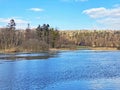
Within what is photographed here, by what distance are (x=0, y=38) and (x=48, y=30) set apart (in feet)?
88.1

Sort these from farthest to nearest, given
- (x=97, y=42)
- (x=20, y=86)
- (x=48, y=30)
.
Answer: (x=97, y=42) < (x=48, y=30) < (x=20, y=86)

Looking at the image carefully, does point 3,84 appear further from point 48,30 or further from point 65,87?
point 48,30

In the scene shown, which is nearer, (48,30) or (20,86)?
(20,86)

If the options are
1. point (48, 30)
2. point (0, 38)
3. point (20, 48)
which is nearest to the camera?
point (20, 48)

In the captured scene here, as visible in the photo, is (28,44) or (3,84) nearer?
(3,84)

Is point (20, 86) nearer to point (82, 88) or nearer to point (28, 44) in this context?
point (82, 88)

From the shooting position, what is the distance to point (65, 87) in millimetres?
21000

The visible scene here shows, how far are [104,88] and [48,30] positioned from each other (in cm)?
11087

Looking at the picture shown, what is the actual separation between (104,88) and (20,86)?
601cm

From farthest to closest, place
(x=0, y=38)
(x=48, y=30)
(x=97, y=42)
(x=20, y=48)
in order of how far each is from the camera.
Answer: (x=97, y=42), (x=48, y=30), (x=0, y=38), (x=20, y=48)

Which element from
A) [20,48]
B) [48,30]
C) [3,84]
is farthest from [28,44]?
[3,84]

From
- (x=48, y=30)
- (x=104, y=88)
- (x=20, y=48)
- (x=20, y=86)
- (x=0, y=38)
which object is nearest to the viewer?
(x=104, y=88)

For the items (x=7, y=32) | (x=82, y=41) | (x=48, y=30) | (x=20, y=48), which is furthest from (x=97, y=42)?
(x=20, y=48)

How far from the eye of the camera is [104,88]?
2005cm
